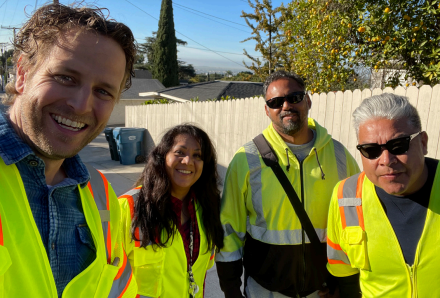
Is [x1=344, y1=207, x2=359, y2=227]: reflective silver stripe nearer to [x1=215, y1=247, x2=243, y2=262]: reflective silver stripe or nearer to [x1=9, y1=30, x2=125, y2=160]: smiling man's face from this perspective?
[x1=215, y1=247, x2=243, y2=262]: reflective silver stripe

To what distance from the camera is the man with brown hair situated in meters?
0.99

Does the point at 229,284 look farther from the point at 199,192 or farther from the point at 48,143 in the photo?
the point at 48,143

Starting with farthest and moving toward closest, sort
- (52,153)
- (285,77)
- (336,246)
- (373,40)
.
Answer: (373,40), (285,77), (336,246), (52,153)

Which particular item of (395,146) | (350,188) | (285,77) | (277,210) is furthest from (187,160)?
(395,146)

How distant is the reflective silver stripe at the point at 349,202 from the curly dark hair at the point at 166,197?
34.5 inches

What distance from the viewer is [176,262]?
6.56 ft

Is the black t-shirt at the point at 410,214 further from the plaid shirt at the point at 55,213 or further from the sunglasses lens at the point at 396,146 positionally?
the plaid shirt at the point at 55,213

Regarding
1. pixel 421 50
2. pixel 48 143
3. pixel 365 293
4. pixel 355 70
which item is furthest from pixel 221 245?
pixel 355 70

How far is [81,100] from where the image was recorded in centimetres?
118

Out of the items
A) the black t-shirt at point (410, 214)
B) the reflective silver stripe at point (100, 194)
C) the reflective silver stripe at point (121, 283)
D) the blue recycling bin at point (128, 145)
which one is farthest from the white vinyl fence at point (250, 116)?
the black t-shirt at point (410, 214)

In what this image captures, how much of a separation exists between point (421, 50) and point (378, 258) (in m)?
4.40

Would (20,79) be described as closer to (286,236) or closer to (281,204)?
(281,204)

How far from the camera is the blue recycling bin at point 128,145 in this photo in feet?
33.0

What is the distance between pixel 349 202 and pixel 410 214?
289 millimetres
